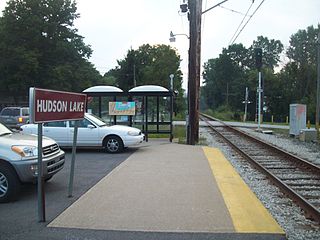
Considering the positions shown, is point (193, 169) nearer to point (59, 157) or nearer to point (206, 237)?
point (59, 157)

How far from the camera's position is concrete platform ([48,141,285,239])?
18.3 ft

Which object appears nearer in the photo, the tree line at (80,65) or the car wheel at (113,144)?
→ the car wheel at (113,144)

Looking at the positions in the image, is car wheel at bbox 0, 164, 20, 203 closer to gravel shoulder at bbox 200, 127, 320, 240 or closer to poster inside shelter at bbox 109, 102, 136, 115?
gravel shoulder at bbox 200, 127, 320, 240

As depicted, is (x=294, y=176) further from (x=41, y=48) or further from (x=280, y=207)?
(x=41, y=48)

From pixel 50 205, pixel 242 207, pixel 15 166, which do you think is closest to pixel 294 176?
pixel 242 207

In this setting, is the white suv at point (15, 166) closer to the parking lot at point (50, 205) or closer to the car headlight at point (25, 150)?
the car headlight at point (25, 150)

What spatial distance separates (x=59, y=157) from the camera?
7957 mm

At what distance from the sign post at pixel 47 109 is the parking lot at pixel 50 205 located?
0.35 metres

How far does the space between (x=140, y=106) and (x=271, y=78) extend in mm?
84764

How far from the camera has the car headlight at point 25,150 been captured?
701 centimetres

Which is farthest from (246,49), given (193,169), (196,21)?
(193,169)

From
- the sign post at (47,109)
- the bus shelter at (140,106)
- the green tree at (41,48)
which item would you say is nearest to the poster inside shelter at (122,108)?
the bus shelter at (140,106)

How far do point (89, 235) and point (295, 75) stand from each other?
9278 centimetres

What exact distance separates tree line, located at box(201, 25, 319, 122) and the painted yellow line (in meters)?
53.5
